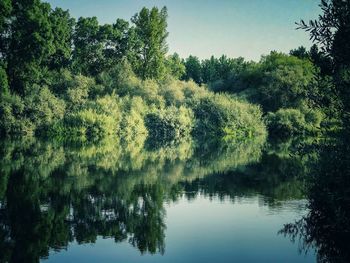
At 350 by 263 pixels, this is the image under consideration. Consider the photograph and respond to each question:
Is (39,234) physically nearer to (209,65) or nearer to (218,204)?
(218,204)

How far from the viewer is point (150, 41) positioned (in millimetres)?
74625

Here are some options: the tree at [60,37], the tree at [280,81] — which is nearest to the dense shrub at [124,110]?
the tree at [60,37]

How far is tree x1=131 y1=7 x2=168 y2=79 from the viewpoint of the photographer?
74.5 m

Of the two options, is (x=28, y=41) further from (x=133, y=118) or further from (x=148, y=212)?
(x=148, y=212)

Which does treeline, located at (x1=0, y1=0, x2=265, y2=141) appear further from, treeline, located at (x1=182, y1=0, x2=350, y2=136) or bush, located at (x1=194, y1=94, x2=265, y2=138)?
treeline, located at (x1=182, y1=0, x2=350, y2=136)

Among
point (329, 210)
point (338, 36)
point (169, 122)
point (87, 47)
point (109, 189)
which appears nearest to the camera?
point (338, 36)

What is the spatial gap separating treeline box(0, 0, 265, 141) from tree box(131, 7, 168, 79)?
6.6 inches

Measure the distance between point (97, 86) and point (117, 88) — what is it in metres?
4.41

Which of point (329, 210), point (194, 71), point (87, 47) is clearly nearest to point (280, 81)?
point (87, 47)

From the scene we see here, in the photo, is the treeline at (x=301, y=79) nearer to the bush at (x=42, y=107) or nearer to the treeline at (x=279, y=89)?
the treeline at (x=279, y=89)

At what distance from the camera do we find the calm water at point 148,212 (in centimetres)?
1272

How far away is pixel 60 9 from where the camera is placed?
6519 cm

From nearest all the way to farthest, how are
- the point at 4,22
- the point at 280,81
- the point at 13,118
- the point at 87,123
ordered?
the point at 4,22
the point at 13,118
the point at 87,123
the point at 280,81

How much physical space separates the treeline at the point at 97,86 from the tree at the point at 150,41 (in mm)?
169
